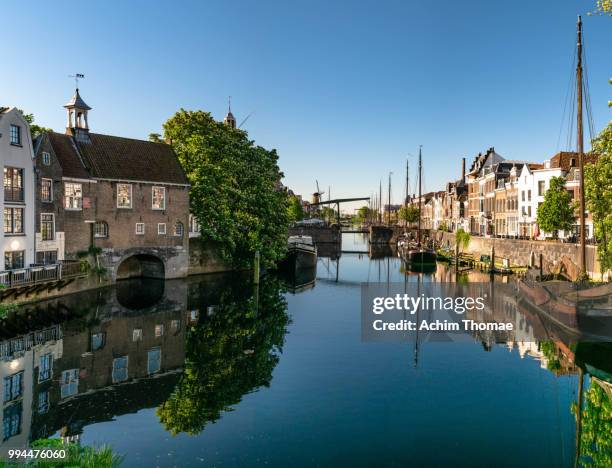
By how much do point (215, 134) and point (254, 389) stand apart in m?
38.0

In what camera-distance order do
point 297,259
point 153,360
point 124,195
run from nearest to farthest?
point 153,360 < point 124,195 < point 297,259

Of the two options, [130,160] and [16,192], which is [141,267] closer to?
[130,160]

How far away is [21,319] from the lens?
28797mm

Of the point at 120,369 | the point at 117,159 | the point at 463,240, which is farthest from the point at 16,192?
the point at 463,240

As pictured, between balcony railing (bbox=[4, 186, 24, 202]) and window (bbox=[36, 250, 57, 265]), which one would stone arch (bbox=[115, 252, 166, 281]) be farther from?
balcony railing (bbox=[4, 186, 24, 202])

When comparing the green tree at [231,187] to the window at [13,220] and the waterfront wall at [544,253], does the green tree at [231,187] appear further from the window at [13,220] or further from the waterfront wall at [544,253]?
the waterfront wall at [544,253]

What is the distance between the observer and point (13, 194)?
1340 inches

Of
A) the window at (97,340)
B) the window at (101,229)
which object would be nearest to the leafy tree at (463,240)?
the window at (101,229)

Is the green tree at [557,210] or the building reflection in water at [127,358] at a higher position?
the green tree at [557,210]

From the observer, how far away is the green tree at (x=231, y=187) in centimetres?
4997

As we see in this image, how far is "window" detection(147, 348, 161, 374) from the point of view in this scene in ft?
71.4

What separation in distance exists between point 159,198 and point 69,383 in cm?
2959

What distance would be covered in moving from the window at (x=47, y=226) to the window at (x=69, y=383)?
20154 mm

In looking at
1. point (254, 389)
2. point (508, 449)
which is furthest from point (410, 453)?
point (254, 389)
